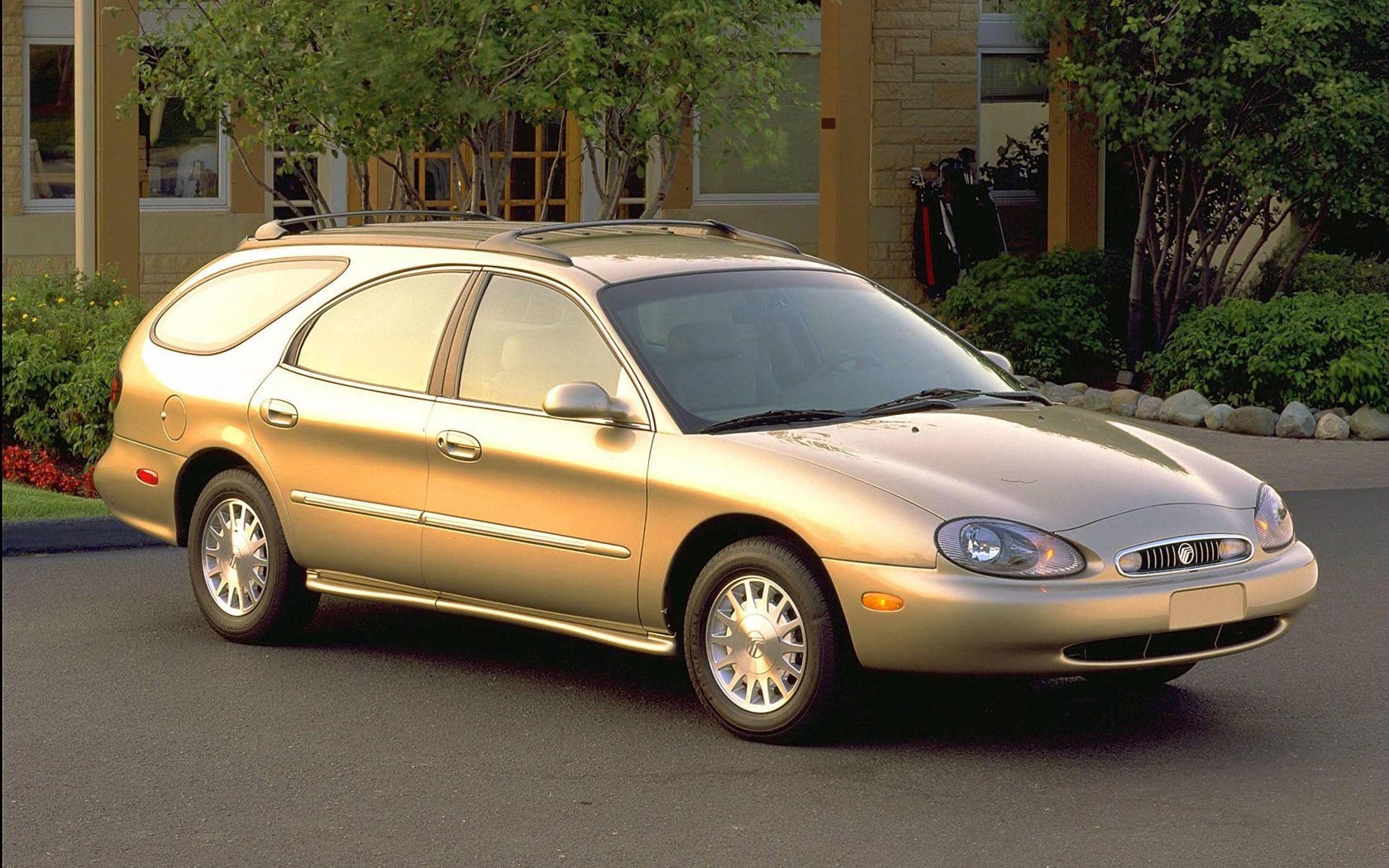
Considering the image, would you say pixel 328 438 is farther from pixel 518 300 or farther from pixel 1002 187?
pixel 1002 187

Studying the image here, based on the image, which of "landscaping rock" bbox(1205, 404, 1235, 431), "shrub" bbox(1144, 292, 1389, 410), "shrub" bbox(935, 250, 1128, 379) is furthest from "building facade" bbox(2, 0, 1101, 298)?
"landscaping rock" bbox(1205, 404, 1235, 431)

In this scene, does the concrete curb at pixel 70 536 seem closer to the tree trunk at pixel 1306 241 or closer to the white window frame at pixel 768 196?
the tree trunk at pixel 1306 241

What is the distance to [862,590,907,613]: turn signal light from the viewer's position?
6.20m

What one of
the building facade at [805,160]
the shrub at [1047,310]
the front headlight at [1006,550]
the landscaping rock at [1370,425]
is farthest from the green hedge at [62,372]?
the landscaping rock at [1370,425]

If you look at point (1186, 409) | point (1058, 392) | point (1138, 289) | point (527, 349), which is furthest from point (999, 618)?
point (1138, 289)

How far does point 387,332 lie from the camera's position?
A: 794cm

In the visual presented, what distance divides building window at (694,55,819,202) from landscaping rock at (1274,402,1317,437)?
779cm

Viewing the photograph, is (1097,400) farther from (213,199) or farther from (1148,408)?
(213,199)

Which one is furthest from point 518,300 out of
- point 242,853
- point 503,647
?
point 242,853

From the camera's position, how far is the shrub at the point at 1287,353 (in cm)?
1609

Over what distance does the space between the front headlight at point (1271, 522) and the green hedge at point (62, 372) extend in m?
7.99

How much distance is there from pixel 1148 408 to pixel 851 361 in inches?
393

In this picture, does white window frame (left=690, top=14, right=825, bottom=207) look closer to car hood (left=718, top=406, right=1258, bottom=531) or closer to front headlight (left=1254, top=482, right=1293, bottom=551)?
car hood (left=718, top=406, right=1258, bottom=531)

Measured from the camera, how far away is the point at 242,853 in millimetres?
5406
